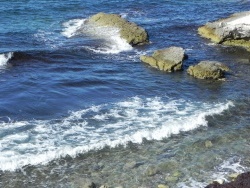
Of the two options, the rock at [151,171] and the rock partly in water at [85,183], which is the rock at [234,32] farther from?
the rock partly in water at [85,183]

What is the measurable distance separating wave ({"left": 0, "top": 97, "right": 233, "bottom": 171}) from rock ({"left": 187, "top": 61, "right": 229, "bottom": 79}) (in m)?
4.60

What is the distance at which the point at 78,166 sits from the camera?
19.9m

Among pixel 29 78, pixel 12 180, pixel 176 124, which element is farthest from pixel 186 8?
pixel 12 180

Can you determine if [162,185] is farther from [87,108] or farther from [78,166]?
[87,108]

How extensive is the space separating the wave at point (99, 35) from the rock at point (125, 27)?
0.51 metres

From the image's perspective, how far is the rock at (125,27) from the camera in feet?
128

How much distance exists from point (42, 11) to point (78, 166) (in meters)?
32.6

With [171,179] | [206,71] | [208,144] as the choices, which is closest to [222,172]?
[171,179]

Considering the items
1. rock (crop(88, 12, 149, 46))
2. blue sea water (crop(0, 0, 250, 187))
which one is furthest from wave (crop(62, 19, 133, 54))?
rock (crop(88, 12, 149, 46))

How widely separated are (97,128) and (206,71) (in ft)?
36.2

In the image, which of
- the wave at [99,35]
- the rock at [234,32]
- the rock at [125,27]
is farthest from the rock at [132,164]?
the rock at [234,32]

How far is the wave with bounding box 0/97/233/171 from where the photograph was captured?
68.6ft

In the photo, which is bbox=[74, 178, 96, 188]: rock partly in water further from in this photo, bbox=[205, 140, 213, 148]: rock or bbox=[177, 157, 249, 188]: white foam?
bbox=[205, 140, 213, 148]: rock

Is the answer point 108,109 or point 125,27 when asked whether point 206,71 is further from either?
point 125,27
